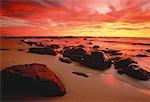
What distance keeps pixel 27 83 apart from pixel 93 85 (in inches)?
70.8

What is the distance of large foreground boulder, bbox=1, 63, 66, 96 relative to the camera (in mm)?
4191

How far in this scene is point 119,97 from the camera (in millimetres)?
4918

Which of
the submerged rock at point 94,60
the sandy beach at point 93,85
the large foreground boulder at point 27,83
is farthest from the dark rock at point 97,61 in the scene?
the large foreground boulder at point 27,83

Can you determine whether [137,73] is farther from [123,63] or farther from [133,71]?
[123,63]

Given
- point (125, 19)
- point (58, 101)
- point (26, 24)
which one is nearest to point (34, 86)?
point (58, 101)

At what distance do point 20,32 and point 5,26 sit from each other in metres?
0.69

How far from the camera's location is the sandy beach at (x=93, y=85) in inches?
183

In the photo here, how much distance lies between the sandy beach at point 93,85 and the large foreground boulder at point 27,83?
0.52 feet

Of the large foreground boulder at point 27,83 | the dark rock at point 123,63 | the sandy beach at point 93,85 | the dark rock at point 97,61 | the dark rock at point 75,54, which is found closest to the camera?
the large foreground boulder at point 27,83

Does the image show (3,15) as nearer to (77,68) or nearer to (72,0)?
(72,0)

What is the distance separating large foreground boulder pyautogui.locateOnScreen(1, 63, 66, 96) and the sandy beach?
0.52ft

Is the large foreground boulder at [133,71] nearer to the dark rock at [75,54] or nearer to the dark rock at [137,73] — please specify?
the dark rock at [137,73]

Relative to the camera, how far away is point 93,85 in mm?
5414

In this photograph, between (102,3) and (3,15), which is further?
(102,3)
